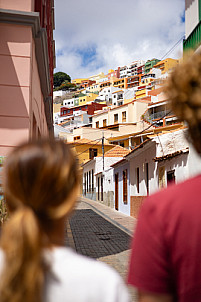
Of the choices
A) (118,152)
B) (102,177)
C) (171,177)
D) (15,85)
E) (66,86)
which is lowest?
(171,177)

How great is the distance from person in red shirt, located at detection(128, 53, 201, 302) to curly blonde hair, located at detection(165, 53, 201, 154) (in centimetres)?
23

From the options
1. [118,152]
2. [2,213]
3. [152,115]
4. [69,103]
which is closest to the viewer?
[2,213]

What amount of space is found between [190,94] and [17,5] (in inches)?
264

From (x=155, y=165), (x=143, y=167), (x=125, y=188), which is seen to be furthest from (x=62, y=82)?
(x=155, y=165)

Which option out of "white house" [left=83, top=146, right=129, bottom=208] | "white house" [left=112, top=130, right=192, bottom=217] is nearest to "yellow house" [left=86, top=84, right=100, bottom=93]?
"white house" [left=83, top=146, right=129, bottom=208]

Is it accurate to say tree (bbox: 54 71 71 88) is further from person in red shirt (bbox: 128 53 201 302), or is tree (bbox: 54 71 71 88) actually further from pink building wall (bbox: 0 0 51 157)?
person in red shirt (bbox: 128 53 201 302)

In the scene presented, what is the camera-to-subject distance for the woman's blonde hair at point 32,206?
120 centimetres

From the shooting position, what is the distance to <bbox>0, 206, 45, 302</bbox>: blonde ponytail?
119cm

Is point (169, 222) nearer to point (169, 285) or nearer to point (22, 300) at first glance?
point (169, 285)

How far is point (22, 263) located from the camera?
1.20 meters

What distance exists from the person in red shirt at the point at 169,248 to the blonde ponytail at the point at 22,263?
363 mm

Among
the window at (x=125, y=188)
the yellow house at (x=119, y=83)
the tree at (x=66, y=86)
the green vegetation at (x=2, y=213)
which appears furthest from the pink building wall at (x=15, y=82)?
the tree at (x=66, y=86)

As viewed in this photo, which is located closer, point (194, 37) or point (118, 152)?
point (194, 37)

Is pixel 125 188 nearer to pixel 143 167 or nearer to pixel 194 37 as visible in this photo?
pixel 143 167
